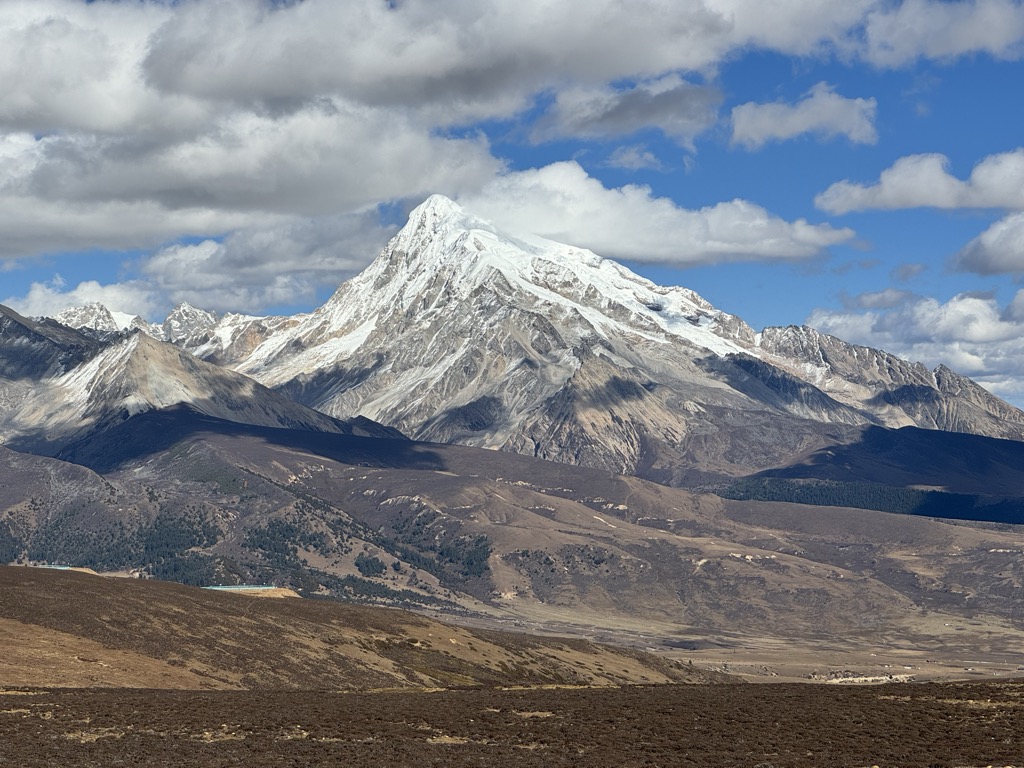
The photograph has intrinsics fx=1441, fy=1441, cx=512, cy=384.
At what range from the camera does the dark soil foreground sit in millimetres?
99062

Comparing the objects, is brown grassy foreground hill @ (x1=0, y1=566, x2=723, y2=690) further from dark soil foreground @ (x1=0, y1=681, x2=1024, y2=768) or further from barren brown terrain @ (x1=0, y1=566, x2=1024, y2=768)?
dark soil foreground @ (x1=0, y1=681, x2=1024, y2=768)

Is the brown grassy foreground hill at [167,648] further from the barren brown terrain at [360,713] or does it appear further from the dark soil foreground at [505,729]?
the dark soil foreground at [505,729]

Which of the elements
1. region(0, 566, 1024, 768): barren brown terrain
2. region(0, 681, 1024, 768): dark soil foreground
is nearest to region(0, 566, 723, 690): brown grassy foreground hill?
region(0, 566, 1024, 768): barren brown terrain

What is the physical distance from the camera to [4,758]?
9300 cm

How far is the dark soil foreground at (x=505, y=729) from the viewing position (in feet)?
325

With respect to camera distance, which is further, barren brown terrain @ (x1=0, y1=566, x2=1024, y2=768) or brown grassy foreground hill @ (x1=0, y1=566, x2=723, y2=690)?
brown grassy foreground hill @ (x1=0, y1=566, x2=723, y2=690)

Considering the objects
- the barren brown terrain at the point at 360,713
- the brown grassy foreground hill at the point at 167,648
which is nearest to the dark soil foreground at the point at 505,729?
the barren brown terrain at the point at 360,713

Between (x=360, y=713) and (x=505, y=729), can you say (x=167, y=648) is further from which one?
(x=505, y=729)

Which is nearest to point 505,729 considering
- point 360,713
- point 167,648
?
point 360,713

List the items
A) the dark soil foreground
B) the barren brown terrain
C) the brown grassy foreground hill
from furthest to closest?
the brown grassy foreground hill < the barren brown terrain < the dark soil foreground

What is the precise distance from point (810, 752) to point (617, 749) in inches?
546

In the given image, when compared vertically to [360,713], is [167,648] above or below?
above

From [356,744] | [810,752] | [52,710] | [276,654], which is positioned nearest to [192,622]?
[276,654]

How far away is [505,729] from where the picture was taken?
114000mm
